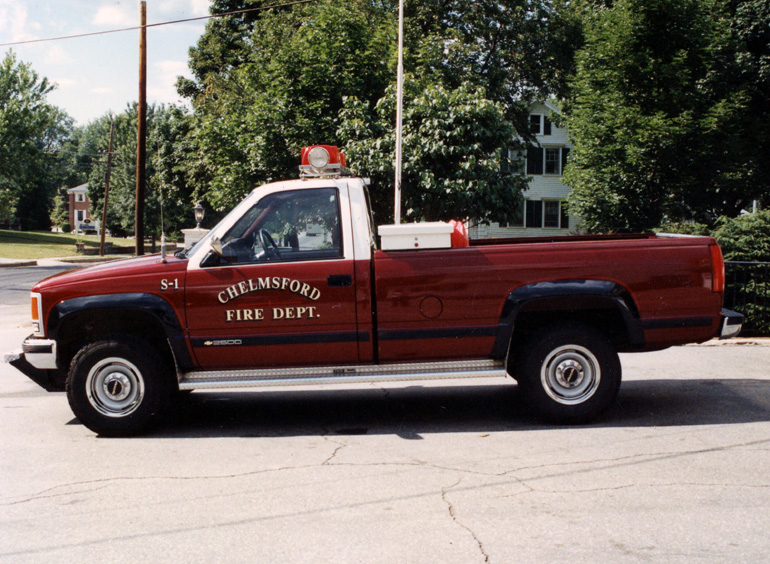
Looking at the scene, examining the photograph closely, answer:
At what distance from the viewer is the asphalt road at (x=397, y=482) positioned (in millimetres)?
3916

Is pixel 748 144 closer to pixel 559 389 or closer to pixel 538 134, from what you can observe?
pixel 538 134

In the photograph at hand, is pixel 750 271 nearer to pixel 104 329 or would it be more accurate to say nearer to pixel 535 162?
pixel 104 329

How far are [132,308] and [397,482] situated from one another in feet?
8.85

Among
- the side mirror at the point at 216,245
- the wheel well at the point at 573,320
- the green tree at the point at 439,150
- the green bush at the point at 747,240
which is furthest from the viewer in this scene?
the green tree at the point at 439,150

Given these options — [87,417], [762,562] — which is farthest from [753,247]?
[87,417]

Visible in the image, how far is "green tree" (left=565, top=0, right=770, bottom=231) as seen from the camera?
927 inches

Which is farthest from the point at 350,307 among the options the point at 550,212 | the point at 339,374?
the point at 550,212

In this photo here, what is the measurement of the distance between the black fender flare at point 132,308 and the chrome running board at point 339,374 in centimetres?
32

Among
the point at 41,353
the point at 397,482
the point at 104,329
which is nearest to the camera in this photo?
the point at 397,482

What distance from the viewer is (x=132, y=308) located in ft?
20.1

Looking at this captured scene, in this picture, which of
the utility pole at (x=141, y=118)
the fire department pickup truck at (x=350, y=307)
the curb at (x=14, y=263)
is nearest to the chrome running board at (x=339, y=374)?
the fire department pickup truck at (x=350, y=307)

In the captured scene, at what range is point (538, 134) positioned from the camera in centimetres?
4528

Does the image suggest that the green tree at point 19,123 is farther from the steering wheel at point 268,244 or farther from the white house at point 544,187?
the steering wheel at point 268,244

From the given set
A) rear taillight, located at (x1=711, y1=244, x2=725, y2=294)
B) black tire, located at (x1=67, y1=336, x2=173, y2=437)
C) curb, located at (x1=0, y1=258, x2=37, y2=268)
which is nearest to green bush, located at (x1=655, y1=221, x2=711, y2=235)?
rear taillight, located at (x1=711, y1=244, x2=725, y2=294)
